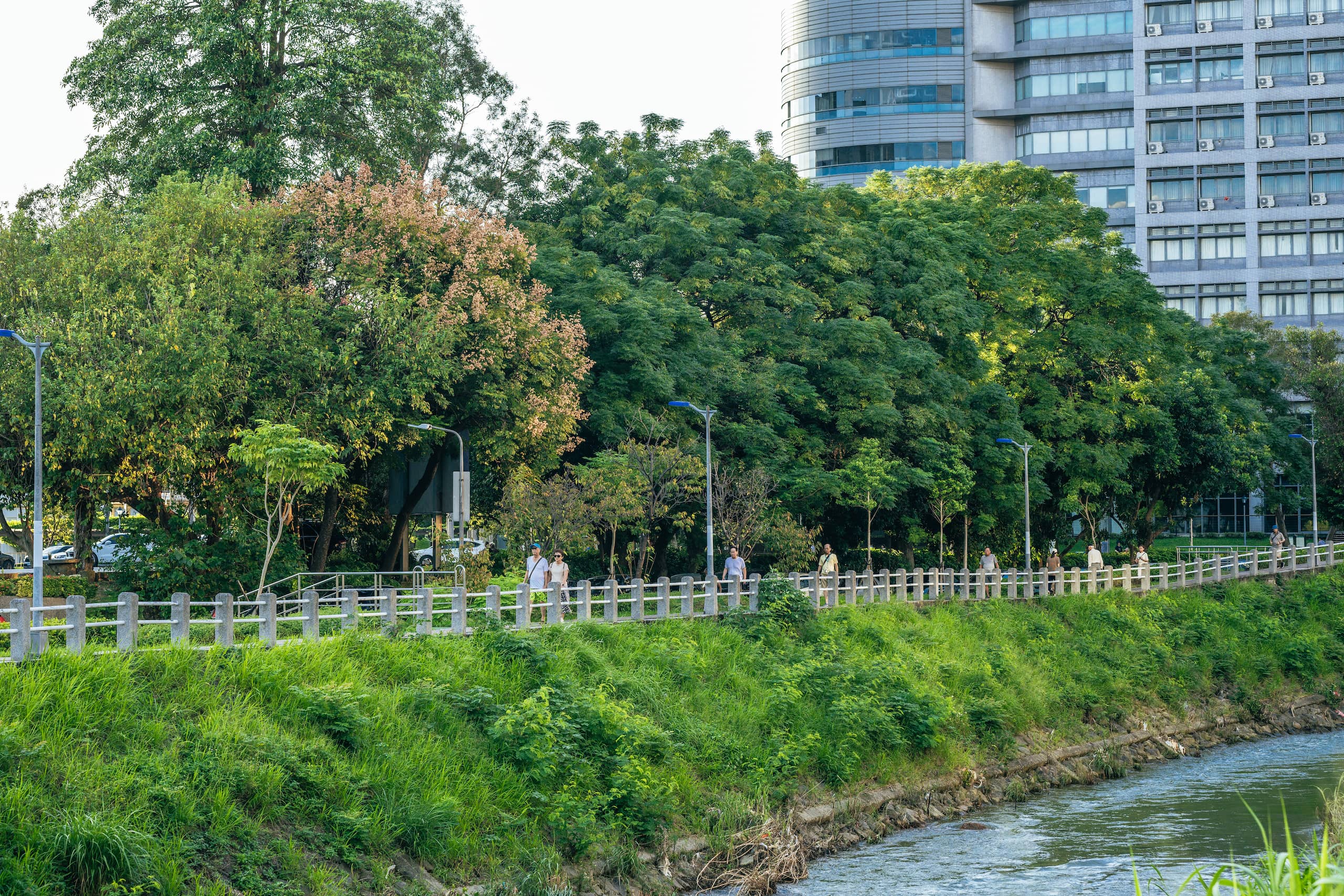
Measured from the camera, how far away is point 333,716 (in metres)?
21.1

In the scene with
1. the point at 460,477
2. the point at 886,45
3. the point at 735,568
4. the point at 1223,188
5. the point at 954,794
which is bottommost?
the point at 954,794

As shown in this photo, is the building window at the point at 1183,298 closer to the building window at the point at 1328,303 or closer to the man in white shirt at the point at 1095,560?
the building window at the point at 1328,303

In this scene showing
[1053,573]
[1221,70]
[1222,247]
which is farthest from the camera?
[1222,247]

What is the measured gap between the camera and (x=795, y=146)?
10712 centimetres

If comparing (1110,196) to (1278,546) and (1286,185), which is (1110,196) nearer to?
(1286,185)

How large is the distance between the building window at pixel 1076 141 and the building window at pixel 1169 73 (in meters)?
3.69

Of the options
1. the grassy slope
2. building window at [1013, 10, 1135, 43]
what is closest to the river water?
the grassy slope

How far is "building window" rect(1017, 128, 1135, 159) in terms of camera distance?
338 ft

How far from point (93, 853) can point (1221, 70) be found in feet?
322

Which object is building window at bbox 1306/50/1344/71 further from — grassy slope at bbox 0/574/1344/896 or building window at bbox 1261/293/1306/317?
grassy slope at bbox 0/574/1344/896

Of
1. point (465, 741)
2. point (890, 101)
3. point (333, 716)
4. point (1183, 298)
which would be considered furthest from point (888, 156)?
point (333, 716)

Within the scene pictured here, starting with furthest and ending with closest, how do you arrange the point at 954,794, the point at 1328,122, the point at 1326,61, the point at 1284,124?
the point at 1284,124 → the point at 1328,122 → the point at 1326,61 → the point at 954,794

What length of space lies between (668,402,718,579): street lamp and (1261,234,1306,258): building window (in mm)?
66841

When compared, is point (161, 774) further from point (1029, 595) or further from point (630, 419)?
point (1029, 595)
